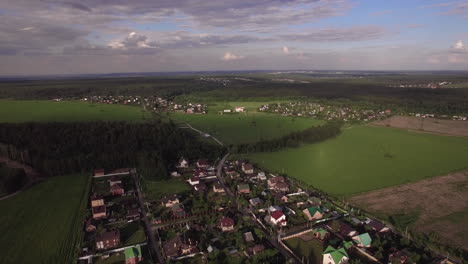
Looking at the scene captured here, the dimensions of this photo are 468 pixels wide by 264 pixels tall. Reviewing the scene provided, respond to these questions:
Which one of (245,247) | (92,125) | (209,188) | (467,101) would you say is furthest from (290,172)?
(467,101)

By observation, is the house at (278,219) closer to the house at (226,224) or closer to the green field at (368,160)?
the house at (226,224)

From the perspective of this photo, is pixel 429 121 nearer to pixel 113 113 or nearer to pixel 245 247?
pixel 245 247

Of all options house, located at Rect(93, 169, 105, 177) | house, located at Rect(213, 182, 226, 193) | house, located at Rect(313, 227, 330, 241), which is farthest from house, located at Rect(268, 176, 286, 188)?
house, located at Rect(93, 169, 105, 177)

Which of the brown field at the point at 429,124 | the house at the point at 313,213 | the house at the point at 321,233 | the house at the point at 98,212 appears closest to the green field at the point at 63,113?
the house at the point at 98,212

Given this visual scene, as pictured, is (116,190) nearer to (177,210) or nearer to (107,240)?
(177,210)

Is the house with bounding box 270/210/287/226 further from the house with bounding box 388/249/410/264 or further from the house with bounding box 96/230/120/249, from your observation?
the house with bounding box 96/230/120/249

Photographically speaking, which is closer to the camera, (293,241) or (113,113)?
(293,241)
